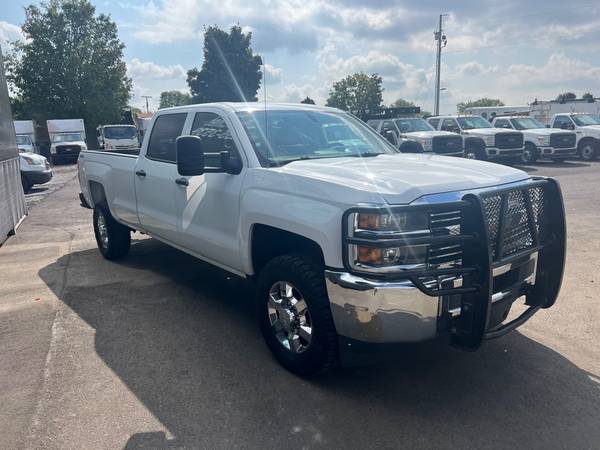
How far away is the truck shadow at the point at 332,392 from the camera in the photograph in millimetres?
A: 3000

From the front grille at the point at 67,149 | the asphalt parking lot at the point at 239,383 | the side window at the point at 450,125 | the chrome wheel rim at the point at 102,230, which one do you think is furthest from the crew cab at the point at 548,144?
the front grille at the point at 67,149

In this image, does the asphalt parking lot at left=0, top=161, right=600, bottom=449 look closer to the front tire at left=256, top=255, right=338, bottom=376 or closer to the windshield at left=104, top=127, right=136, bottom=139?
the front tire at left=256, top=255, right=338, bottom=376

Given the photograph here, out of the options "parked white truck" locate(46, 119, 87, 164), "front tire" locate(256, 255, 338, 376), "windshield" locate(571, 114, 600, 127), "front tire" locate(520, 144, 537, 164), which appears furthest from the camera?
"parked white truck" locate(46, 119, 87, 164)

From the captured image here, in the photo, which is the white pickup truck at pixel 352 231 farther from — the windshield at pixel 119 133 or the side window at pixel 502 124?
the windshield at pixel 119 133

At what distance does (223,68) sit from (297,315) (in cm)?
4606

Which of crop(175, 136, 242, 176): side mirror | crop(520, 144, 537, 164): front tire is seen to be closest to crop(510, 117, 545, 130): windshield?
crop(520, 144, 537, 164): front tire

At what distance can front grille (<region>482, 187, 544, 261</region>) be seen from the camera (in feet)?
10.2

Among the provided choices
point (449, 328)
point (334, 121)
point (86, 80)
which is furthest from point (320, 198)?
point (86, 80)

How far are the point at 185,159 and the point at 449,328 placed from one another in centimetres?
221

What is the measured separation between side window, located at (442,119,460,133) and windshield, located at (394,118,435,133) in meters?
1.76

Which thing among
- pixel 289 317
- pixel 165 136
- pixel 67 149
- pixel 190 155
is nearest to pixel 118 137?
pixel 67 149

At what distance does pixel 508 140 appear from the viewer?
1834 centimetres

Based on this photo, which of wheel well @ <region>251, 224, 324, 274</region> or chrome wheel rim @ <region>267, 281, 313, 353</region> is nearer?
chrome wheel rim @ <region>267, 281, 313, 353</region>

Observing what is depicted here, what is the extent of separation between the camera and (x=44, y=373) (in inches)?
149
